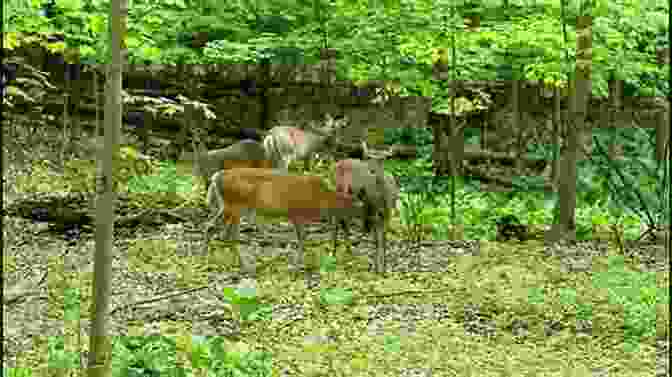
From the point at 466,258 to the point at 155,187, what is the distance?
5650 mm

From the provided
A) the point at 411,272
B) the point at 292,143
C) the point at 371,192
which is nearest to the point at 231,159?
the point at 292,143

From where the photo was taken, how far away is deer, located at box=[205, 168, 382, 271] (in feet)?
32.8

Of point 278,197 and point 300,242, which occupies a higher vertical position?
point 278,197

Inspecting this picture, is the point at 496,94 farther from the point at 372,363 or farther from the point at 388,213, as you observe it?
the point at 372,363

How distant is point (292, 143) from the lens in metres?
13.9

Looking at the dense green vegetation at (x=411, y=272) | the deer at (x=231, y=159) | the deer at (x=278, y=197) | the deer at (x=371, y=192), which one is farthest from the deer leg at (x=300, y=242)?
the deer at (x=231, y=159)

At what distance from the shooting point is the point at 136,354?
5.97 metres

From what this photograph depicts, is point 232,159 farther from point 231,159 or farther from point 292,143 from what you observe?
point 292,143

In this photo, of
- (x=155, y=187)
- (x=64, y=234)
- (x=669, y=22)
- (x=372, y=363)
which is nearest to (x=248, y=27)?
(x=155, y=187)

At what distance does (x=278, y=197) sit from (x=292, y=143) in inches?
158

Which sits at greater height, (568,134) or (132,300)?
(568,134)

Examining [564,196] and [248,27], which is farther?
[248,27]

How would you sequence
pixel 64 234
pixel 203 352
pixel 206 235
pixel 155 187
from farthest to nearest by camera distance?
pixel 155 187 → pixel 64 234 → pixel 206 235 → pixel 203 352

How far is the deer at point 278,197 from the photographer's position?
10000 millimetres
